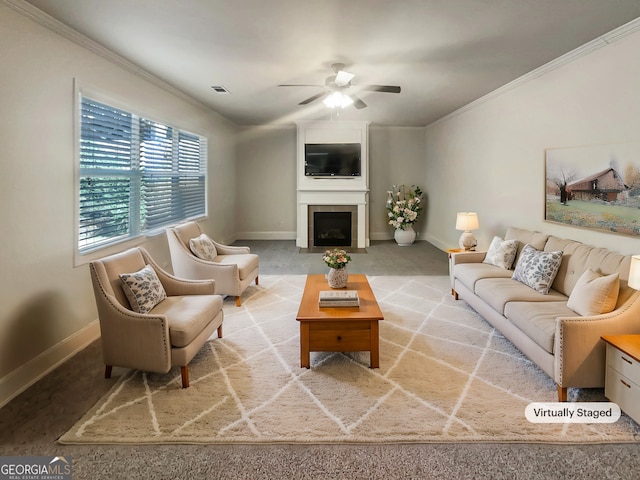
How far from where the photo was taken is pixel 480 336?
356cm

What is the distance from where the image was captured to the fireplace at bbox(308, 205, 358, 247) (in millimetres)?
8332

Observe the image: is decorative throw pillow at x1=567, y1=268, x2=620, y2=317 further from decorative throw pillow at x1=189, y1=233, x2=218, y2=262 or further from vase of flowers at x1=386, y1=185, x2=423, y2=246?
vase of flowers at x1=386, y1=185, x2=423, y2=246

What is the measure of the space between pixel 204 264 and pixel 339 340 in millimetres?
2152

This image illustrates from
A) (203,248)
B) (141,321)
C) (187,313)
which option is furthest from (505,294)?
(203,248)

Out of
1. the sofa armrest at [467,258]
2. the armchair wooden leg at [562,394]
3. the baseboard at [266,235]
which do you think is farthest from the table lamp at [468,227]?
the baseboard at [266,235]

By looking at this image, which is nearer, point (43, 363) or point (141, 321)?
point (141, 321)

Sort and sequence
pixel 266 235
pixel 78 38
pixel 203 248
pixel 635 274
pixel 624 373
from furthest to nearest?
pixel 266 235, pixel 203 248, pixel 78 38, pixel 635 274, pixel 624 373

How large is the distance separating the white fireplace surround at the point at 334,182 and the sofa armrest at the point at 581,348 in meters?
5.91

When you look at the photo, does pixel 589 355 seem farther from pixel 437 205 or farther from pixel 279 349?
pixel 437 205

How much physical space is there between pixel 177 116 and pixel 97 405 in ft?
13.8

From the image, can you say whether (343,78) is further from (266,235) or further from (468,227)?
(266,235)

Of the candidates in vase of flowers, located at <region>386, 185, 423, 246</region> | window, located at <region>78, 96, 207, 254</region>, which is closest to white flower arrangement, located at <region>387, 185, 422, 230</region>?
vase of flowers, located at <region>386, 185, 423, 246</region>

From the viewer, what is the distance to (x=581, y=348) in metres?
2.46

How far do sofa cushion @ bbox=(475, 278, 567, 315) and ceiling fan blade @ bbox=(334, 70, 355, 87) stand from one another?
2.47 m
